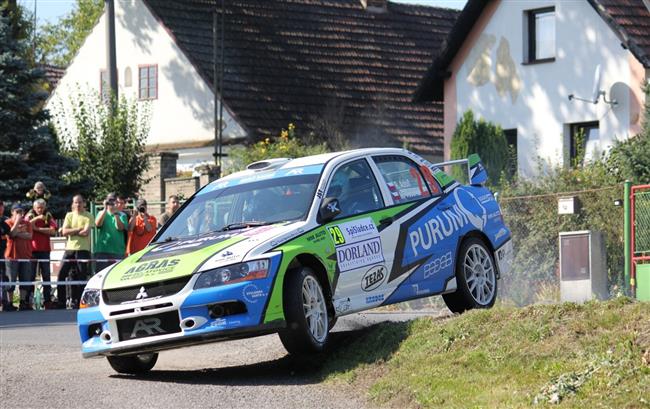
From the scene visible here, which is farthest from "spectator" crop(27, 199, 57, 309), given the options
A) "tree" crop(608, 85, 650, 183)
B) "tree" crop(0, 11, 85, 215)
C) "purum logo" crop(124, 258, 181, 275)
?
"purum logo" crop(124, 258, 181, 275)

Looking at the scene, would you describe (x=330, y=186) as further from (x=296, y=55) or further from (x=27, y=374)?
(x=296, y=55)

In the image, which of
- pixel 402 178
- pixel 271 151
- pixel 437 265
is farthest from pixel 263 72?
pixel 437 265

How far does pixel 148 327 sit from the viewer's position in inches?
493

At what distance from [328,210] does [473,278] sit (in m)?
2.38

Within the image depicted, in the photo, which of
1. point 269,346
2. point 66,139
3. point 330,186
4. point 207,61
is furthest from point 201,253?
point 207,61

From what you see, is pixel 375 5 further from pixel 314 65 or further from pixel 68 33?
pixel 68 33

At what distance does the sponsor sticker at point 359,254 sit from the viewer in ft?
43.1

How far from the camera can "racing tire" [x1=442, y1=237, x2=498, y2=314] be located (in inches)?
581

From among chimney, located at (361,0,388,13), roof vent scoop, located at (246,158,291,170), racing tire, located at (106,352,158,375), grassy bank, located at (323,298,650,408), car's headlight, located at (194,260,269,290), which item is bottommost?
racing tire, located at (106,352,158,375)

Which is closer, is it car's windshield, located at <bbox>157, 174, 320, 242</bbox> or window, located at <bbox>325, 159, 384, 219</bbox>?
car's windshield, located at <bbox>157, 174, 320, 242</bbox>

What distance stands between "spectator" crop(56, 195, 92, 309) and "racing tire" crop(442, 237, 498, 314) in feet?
35.2

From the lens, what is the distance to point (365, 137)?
148ft

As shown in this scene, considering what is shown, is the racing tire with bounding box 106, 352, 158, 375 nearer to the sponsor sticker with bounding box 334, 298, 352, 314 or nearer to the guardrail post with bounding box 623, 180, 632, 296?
the sponsor sticker with bounding box 334, 298, 352, 314

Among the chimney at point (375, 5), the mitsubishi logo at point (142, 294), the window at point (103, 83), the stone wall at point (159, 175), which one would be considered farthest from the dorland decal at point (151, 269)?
the chimney at point (375, 5)
